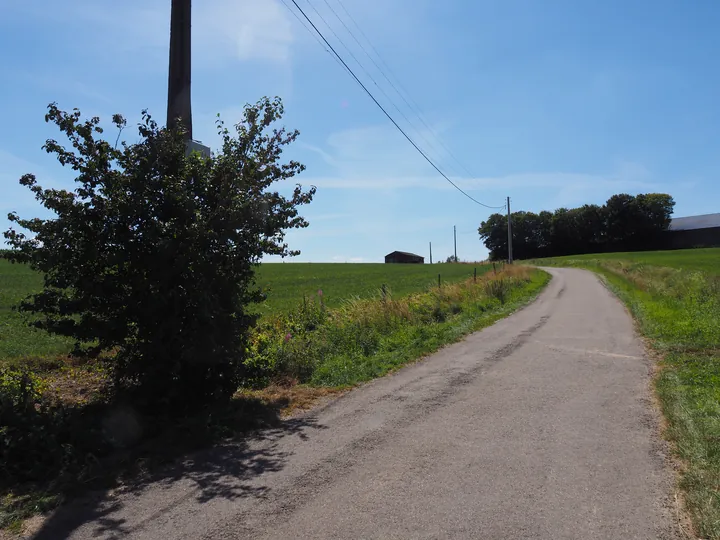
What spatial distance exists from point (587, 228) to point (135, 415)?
116m

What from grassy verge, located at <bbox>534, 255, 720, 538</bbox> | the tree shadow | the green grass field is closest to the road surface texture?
the tree shadow

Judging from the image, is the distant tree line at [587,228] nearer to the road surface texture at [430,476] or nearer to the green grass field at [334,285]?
the green grass field at [334,285]

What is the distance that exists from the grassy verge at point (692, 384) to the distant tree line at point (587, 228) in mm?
93736

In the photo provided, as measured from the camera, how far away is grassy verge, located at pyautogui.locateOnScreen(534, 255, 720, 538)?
14.2 feet

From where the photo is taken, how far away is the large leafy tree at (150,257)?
21.2 ft

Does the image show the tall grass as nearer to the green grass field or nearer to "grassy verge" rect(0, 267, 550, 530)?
"grassy verge" rect(0, 267, 550, 530)

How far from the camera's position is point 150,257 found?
655 centimetres

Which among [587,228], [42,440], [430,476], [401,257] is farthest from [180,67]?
[401,257]

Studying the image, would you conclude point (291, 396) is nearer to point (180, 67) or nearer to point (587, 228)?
point (180, 67)

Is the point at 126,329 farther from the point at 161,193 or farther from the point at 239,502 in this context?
the point at 239,502

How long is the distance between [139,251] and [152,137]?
1498mm

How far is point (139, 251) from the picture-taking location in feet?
21.8

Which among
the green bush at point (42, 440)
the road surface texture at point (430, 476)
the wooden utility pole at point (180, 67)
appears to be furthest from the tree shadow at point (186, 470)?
the wooden utility pole at point (180, 67)

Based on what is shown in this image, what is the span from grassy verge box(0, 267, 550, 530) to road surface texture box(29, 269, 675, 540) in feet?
1.33
